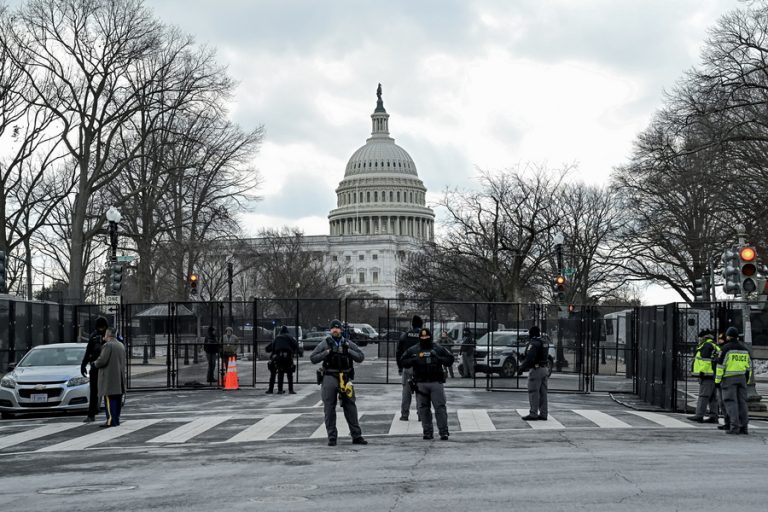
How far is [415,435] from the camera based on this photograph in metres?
18.2

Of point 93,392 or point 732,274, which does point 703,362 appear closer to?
point 732,274

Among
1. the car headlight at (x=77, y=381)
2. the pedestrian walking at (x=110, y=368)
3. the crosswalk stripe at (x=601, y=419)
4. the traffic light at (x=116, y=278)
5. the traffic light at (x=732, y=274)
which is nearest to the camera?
the pedestrian walking at (x=110, y=368)

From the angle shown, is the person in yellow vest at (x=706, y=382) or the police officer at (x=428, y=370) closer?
the police officer at (x=428, y=370)

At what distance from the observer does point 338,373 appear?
16891 mm

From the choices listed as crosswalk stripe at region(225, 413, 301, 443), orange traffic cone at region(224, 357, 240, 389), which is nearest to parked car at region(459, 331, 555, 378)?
orange traffic cone at region(224, 357, 240, 389)

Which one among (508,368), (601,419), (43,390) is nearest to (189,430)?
(43,390)

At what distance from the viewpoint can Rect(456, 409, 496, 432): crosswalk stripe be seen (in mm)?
19391

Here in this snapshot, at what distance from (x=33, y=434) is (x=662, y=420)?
11.0 metres

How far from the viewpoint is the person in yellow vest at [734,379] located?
19.0 meters

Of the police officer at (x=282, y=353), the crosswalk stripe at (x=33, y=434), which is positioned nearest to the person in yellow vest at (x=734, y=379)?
the crosswalk stripe at (x=33, y=434)

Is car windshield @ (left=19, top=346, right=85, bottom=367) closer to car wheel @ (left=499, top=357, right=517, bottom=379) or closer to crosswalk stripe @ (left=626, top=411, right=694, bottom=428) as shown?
crosswalk stripe @ (left=626, top=411, right=694, bottom=428)

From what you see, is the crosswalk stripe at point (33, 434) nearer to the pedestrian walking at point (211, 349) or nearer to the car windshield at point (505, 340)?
the pedestrian walking at point (211, 349)

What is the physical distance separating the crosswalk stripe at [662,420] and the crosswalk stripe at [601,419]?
2.28 feet

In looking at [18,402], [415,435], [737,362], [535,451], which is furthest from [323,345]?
[18,402]
